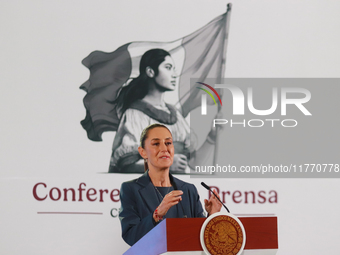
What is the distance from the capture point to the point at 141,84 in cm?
431

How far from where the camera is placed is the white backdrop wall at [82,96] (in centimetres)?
410

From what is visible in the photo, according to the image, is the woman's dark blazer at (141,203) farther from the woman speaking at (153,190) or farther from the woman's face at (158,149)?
the woman's face at (158,149)

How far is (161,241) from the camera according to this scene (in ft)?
5.78

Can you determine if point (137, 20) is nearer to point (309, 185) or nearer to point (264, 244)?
point (309, 185)

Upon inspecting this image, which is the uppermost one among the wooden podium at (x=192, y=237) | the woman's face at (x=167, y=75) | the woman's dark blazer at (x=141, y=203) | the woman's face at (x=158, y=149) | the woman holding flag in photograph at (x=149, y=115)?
the woman's face at (x=167, y=75)

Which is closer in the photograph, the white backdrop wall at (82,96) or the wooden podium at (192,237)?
the wooden podium at (192,237)

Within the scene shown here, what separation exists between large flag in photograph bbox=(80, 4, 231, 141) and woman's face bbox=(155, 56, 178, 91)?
0.05 metres

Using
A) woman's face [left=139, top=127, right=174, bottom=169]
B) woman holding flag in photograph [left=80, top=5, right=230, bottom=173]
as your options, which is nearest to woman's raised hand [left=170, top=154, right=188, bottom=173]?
woman holding flag in photograph [left=80, top=5, right=230, bottom=173]

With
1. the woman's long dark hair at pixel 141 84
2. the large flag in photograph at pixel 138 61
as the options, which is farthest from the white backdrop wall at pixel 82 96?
the woman's long dark hair at pixel 141 84

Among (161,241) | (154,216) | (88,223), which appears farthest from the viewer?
(88,223)

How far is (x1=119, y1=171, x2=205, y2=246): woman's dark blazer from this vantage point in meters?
2.82

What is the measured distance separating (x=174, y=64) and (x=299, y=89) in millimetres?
1193

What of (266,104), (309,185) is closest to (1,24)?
(266,104)

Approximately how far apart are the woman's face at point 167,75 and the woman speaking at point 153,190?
113cm
